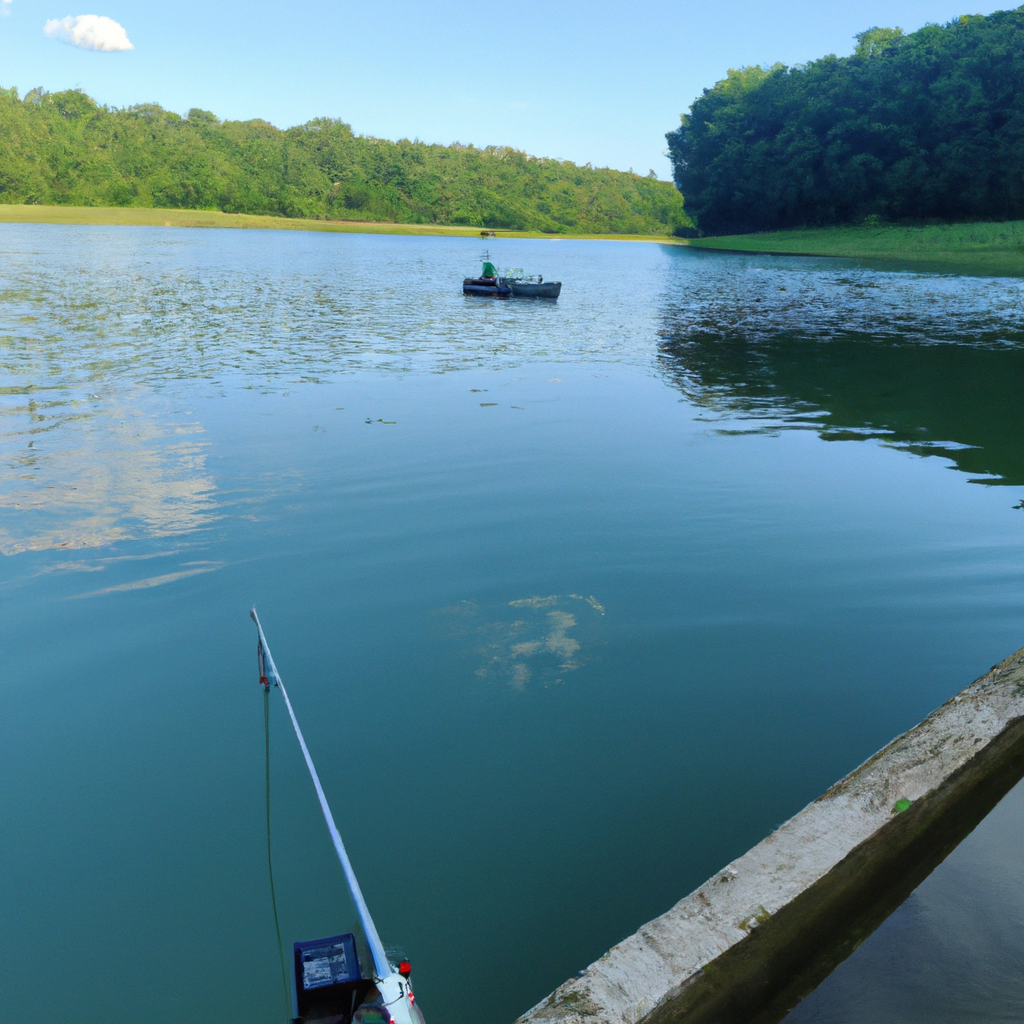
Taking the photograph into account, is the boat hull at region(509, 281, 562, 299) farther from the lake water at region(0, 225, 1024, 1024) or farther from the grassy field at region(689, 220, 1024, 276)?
the grassy field at region(689, 220, 1024, 276)

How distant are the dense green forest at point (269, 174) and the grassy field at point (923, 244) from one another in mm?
68116

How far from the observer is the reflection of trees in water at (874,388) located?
12312 millimetres

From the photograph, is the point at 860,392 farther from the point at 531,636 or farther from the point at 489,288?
the point at 489,288

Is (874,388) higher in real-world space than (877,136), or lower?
lower

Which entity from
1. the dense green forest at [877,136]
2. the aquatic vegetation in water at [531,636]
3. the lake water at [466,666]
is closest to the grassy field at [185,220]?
the dense green forest at [877,136]

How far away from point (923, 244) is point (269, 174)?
124410mm

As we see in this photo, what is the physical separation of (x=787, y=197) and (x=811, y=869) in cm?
10583

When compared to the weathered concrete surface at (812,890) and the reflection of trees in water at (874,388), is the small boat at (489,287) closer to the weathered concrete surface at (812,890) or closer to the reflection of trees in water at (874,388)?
the reflection of trees in water at (874,388)

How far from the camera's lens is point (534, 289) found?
35.4m

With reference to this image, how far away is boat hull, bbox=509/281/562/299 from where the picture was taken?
1387 inches

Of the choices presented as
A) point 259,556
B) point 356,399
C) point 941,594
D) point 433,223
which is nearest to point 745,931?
point 941,594

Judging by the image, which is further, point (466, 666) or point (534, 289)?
point (534, 289)

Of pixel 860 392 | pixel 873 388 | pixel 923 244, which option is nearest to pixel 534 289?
pixel 873 388

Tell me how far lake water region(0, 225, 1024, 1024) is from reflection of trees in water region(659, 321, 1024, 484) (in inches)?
8.5
